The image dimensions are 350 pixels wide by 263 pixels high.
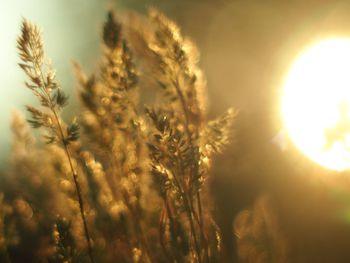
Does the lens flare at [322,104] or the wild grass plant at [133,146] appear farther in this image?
the lens flare at [322,104]

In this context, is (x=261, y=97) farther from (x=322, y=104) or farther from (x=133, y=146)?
(x=133, y=146)

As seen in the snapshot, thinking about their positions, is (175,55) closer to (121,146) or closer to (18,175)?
(121,146)

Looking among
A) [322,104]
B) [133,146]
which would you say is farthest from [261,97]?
[133,146]

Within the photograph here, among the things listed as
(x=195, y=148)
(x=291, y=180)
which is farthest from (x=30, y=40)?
(x=291, y=180)

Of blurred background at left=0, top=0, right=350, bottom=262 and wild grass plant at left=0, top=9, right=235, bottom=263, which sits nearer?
wild grass plant at left=0, top=9, right=235, bottom=263
